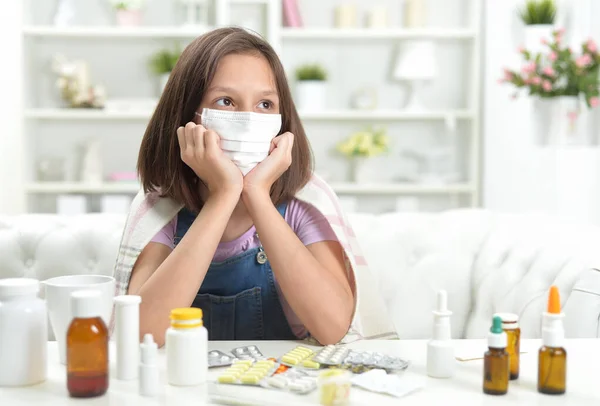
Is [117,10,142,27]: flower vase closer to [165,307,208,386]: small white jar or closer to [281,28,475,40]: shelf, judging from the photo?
[281,28,475,40]: shelf

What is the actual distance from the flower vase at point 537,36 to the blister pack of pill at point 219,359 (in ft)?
10.3

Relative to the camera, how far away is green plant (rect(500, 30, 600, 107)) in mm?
3432

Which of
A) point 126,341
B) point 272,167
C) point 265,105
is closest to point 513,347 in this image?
point 126,341

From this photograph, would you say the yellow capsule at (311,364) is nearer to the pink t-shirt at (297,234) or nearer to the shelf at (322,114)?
the pink t-shirt at (297,234)

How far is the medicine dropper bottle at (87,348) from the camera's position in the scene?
989mm

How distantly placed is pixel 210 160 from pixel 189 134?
Answer: 0.07 m

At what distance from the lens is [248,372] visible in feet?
3.54

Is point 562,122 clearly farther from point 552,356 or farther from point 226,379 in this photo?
point 226,379

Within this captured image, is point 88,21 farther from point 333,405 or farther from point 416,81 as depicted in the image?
point 333,405

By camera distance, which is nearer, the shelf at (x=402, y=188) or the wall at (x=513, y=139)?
the wall at (x=513, y=139)

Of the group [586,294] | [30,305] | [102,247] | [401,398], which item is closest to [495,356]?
[401,398]

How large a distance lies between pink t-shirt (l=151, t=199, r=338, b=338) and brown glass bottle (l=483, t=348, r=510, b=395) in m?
0.61

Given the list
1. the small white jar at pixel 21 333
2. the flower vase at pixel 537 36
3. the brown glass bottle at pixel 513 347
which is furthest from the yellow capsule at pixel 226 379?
the flower vase at pixel 537 36

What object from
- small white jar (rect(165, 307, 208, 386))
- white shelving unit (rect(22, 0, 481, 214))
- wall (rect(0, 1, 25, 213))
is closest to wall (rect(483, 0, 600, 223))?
white shelving unit (rect(22, 0, 481, 214))
